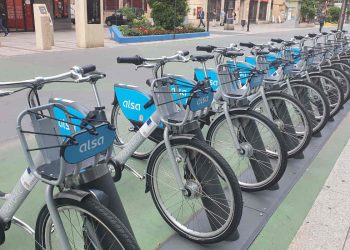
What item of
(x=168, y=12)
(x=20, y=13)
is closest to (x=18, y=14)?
(x=20, y=13)

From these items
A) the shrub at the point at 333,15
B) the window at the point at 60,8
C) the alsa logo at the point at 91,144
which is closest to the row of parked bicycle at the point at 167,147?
the alsa logo at the point at 91,144

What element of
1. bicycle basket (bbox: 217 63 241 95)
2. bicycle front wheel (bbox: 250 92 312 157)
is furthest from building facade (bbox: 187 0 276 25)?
bicycle basket (bbox: 217 63 241 95)

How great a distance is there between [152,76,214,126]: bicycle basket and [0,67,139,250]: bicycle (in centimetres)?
82

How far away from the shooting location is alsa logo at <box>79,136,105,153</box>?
66.5 inches

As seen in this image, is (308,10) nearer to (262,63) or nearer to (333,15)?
(333,15)

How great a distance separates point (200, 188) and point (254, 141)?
92cm

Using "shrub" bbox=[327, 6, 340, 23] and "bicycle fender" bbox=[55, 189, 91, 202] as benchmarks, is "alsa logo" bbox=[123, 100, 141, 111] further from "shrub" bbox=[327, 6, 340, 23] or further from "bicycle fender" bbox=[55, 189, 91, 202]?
"shrub" bbox=[327, 6, 340, 23]

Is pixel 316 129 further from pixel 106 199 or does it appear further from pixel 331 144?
pixel 106 199

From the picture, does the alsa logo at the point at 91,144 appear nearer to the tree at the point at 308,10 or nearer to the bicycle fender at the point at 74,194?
the bicycle fender at the point at 74,194

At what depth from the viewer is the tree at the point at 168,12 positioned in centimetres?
1842

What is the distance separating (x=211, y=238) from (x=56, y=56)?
9.94m

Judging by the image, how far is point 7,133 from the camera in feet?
16.2

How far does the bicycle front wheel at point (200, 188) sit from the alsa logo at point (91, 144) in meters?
0.96

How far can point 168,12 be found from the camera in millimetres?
18547
